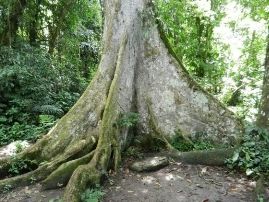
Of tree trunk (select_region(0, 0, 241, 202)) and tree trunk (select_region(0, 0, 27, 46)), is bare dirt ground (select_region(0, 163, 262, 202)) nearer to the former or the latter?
tree trunk (select_region(0, 0, 241, 202))

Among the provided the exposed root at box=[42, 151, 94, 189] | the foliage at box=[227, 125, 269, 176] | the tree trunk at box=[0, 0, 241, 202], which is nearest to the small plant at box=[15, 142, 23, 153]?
the tree trunk at box=[0, 0, 241, 202]

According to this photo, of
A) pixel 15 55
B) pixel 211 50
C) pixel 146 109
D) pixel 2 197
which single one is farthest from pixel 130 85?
pixel 211 50

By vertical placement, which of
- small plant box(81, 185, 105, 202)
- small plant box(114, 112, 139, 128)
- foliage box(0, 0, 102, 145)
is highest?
foliage box(0, 0, 102, 145)

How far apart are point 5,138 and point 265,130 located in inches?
211

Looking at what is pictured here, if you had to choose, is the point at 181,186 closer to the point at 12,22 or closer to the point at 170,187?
the point at 170,187

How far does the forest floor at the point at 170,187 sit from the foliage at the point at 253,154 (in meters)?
0.19

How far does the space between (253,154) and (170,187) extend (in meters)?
1.72

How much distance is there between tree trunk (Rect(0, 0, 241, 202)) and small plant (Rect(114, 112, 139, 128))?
0.06 meters

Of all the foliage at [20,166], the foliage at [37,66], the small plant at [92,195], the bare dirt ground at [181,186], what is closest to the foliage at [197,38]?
the foliage at [37,66]

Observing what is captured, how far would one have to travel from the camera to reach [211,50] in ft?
43.6

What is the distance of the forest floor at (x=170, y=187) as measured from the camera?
534 centimetres

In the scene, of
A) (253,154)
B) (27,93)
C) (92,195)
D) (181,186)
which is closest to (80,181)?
(92,195)

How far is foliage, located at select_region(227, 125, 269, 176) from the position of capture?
6027 millimetres

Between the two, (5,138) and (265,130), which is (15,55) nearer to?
(5,138)
